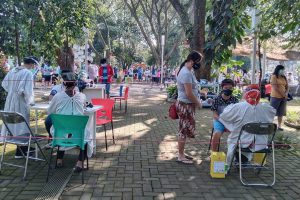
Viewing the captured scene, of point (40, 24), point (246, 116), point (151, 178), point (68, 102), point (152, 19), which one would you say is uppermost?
point (152, 19)

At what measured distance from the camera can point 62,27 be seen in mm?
10133

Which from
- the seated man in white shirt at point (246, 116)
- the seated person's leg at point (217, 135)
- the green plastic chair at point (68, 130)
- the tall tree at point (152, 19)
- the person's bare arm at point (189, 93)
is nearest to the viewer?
the green plastic chair at point (68, 130)

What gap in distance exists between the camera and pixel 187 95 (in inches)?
222

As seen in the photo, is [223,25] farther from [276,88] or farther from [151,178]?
[151,178]

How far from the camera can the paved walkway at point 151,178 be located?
4.62 m

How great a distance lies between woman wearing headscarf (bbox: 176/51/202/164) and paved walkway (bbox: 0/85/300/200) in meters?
0.60

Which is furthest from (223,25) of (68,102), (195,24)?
(195,24)

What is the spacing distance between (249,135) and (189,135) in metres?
1.05

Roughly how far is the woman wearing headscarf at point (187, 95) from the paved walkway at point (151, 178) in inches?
23.6

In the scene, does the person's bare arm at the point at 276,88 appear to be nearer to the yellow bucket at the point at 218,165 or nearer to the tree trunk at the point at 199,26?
the tree trunk at the point at 199,26

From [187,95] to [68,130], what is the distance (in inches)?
74.2

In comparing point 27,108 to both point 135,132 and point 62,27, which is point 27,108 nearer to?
point 135,132

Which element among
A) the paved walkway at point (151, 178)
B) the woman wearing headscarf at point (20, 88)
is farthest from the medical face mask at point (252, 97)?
the woman wearing headscarf at point (20, 88)

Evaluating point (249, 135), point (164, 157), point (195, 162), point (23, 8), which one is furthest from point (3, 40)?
point (249, 135)
